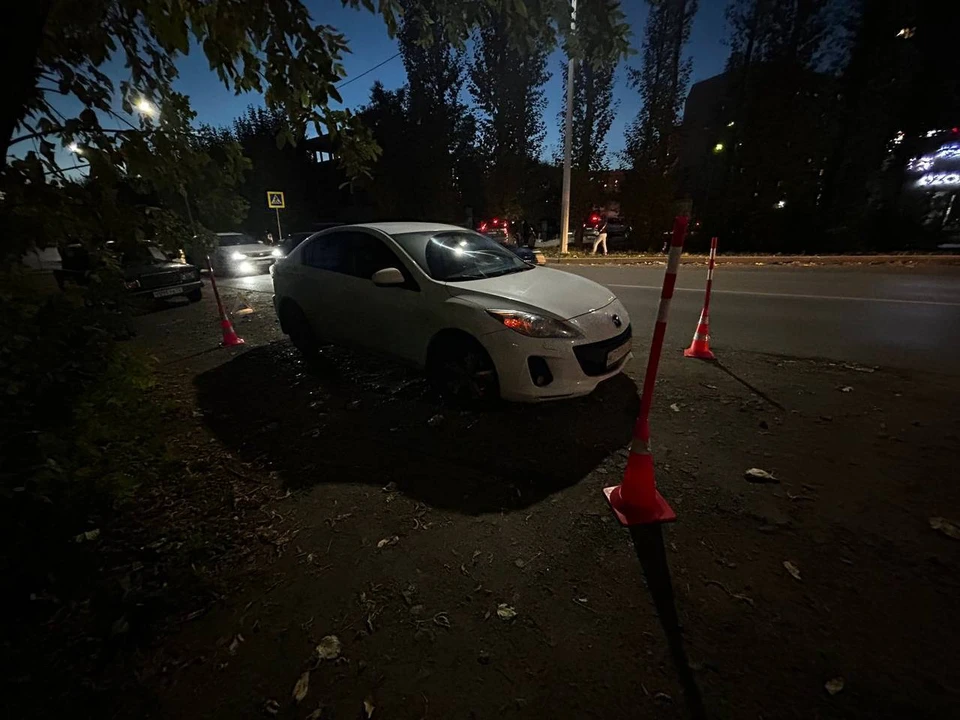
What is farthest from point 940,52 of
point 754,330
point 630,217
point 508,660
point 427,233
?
point 508,660

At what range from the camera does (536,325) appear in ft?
11.1

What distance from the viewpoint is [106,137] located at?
2.29 meters

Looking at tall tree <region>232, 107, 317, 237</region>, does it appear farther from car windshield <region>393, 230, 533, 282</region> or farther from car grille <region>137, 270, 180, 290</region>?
car windshield <region>393, 230, 533, 282</region>

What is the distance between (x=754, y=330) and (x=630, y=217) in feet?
51.6

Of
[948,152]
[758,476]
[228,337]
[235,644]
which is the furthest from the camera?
[948,152]

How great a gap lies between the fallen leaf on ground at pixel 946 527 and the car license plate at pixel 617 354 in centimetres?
207

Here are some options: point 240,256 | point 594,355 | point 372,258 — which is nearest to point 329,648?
point 594,355

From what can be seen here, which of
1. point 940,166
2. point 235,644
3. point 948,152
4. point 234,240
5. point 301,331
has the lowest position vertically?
point 235,644

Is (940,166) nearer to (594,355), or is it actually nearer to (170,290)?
(594,355)

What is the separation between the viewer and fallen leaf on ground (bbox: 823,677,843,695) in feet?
5.16

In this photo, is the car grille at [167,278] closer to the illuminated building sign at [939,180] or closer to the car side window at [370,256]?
the car side window at [370,256]

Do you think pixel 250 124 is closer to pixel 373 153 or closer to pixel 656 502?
pixel 373 153

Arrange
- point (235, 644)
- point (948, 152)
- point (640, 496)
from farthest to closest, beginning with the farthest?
point (948, 152)
point (640, 496)
point (235, 644)

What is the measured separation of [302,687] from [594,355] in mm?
2762
